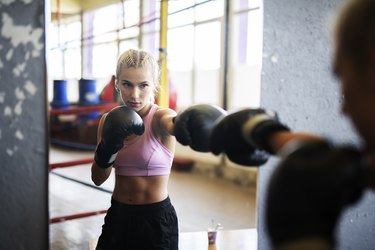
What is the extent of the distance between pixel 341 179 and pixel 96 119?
1741mm

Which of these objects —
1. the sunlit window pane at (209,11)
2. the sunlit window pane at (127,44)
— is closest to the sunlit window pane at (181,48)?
the sunlit window pane at (209,11)

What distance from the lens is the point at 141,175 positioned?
163 cm

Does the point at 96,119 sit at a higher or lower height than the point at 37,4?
lower

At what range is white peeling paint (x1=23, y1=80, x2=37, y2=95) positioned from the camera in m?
1.24

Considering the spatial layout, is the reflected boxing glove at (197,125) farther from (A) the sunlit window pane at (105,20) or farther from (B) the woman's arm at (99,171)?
(A) the sunlit window pane at (105,20)

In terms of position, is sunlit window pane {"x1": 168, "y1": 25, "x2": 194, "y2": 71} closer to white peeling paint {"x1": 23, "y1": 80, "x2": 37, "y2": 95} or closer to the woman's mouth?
the woman's mouth

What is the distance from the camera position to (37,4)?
123 centimetres

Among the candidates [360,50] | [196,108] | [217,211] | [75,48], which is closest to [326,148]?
[360,50]

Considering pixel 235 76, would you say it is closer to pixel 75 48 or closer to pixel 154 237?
pixel 75 48

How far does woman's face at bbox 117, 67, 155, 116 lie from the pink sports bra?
2.8 inches

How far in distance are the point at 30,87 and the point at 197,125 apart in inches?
20.1

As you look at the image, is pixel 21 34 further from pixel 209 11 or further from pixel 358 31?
pixel 209 11

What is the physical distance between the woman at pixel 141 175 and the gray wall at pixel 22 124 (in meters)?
0.34

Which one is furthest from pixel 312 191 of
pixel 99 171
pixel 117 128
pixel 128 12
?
pixel 128 12
